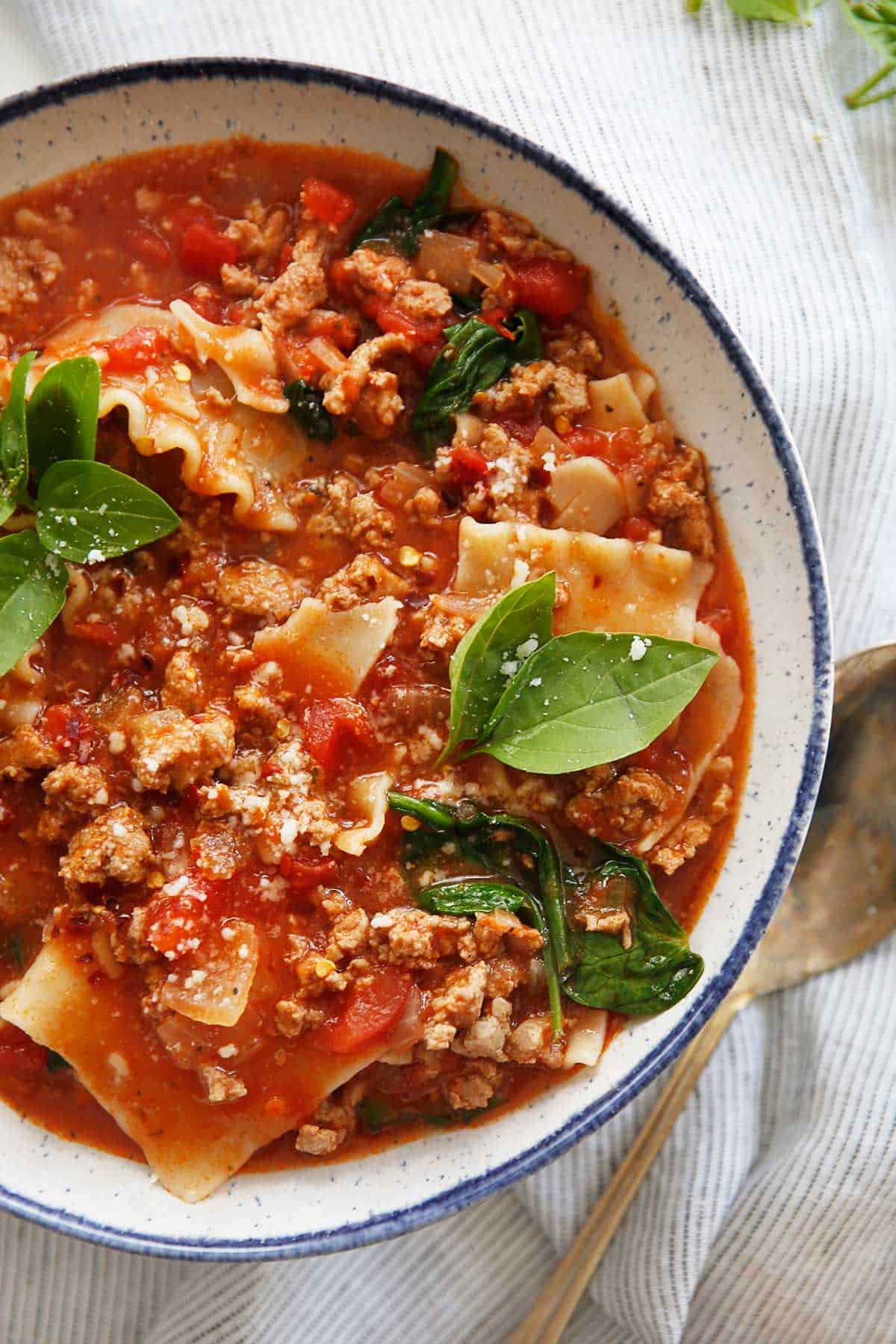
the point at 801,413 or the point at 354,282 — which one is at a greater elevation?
the point at 354,282

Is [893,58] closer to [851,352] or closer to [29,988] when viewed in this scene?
[851,352]

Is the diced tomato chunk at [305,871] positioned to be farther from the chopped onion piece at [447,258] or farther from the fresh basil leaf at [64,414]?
the chopped onion piece at [447,258]

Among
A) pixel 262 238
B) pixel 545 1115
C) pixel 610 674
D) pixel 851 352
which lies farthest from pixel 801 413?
pixel 545 1115

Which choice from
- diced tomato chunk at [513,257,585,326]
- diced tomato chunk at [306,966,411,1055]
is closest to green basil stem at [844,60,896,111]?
diced tomato chunk at [513,257,585,326]

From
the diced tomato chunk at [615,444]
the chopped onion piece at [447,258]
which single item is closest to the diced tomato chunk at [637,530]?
the diced tomato chunk at [615,444]

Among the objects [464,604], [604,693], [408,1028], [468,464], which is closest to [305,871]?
[408,1028]

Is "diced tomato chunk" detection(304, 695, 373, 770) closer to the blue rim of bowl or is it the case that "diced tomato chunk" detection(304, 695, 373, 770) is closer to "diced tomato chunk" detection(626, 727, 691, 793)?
"diced tomato chunk" detection(626, 727, 691, 793)
